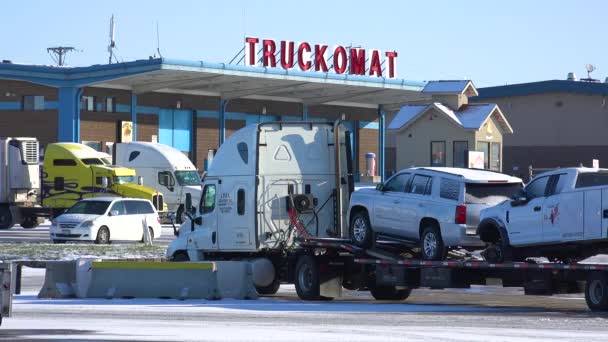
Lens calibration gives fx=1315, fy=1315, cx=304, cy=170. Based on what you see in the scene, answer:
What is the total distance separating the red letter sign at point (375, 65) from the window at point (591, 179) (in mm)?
53556

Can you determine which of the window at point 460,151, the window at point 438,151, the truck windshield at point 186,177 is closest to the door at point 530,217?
the truck windshield at point 186,177

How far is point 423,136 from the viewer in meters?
76.7

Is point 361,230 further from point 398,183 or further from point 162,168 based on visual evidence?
point 162,168

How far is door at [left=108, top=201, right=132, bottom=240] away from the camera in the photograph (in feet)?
133

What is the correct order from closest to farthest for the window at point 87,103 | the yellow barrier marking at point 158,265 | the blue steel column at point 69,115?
1. the yellow barrier marking at point 158,265
2. the blue steel column at point 69,115
3. the window at point 87,103

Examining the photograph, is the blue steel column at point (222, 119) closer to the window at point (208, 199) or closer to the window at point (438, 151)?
the window at point (438, 151)

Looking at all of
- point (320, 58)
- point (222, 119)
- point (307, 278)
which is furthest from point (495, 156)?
point (307, 278)

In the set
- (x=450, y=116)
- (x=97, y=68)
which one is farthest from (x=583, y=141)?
(x=97, y=68)

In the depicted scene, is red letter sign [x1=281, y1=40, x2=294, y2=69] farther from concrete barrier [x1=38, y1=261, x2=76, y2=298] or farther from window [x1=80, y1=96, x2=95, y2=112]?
concrete barrier [x1=38, y1=261, x2=76, y2=298]

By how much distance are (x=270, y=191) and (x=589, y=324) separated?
756 centimetres

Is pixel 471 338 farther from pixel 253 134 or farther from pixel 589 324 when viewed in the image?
pixel 253 134

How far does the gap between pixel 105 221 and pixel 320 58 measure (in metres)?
32.5

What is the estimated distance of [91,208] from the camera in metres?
40.8

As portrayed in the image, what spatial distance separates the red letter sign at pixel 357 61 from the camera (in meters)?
72.6
